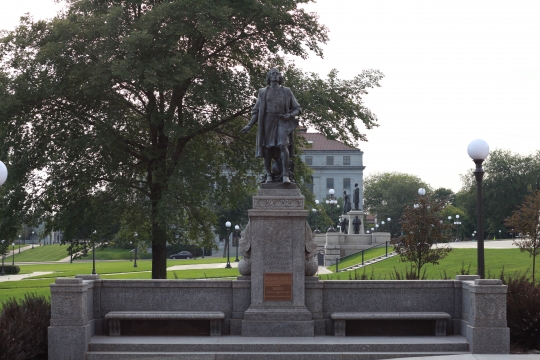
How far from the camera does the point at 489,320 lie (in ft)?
41.2

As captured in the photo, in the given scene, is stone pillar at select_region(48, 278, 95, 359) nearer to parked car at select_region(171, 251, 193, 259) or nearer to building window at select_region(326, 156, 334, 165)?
parked car at select_region(171, 251, 193, 259)

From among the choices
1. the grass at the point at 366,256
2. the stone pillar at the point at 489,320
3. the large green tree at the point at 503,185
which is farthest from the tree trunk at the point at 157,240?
the large green tree at the point at 503,185

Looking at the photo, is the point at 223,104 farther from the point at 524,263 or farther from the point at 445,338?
the point at 524,263

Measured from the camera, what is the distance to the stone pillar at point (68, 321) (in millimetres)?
12477

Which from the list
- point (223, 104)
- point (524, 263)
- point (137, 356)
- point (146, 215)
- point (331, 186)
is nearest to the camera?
point (137, 356)

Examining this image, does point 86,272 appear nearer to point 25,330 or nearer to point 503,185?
point 25,330

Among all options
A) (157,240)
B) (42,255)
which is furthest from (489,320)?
(42,255)

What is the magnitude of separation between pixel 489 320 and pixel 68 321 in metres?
7.20

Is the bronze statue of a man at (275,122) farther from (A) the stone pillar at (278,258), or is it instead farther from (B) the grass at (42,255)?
(B) the grass at (42,255)

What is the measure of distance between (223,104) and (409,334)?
1255cm

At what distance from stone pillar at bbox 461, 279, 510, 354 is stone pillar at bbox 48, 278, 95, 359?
6.69m

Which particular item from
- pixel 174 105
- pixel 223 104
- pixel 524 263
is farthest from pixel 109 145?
pixel 524 263

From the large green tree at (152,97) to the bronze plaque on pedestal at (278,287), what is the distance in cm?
1025

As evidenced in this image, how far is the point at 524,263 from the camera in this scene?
36094 millimetres
